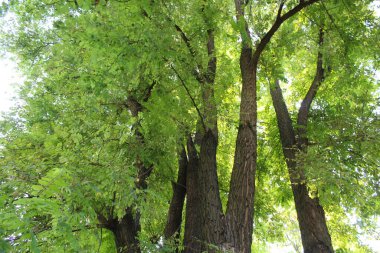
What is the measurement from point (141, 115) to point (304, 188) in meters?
4.31

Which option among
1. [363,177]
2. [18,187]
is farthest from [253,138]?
[18,187]

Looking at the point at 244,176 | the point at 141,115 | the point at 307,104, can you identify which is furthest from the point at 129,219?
the point at 307,104

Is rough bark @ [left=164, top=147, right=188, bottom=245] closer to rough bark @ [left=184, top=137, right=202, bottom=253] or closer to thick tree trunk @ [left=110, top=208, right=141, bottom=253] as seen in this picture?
rough bark @ [left=184, top=137, right=202, bottom=253]

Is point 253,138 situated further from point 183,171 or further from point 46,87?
point 46,87

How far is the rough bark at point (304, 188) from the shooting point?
20.6 feet

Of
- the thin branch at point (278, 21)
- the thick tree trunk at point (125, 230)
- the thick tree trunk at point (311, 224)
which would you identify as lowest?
the thick tree trunk at point (125, 230)

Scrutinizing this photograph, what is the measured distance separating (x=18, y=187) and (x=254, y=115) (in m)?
3.88

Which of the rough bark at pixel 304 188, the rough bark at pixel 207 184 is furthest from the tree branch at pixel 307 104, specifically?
the rough bark at pixel 207 184

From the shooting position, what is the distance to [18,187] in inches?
136

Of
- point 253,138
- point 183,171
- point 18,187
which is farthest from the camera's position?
point 183,171

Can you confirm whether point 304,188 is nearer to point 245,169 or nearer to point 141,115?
point 245,169

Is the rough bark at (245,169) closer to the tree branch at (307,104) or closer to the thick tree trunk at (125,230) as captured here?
the thick tree trunk at (125,230)

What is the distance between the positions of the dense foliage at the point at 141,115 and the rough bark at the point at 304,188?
1.01 feet

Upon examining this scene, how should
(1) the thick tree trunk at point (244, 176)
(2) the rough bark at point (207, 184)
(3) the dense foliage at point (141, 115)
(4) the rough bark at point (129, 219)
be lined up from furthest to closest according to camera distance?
(4) the rough bark at point (129, 219) → (2) the rough bark at point (207, 184) → (1) the thick tree trunk at point (244, 176) → (3) the dense foliage at point (141, 115)
